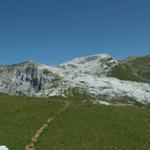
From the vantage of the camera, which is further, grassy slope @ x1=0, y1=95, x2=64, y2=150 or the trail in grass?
grassy slope @ x1=0, y1=95, x2=64, y2=150

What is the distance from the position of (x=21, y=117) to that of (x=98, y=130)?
14334 mm

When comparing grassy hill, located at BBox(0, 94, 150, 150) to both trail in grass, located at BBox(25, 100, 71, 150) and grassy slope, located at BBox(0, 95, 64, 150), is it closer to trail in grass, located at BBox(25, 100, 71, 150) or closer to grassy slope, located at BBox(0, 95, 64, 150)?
grassy slope, located at BBox(0, 95, 64, 150)

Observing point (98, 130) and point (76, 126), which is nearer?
point (98, 130)

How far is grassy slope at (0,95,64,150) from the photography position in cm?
5412

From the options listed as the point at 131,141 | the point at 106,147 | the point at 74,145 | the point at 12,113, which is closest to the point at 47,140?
the point at 74,145

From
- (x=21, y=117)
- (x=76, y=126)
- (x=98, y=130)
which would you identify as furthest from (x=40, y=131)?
(x=98, y=130)

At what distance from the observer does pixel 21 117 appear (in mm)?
66562

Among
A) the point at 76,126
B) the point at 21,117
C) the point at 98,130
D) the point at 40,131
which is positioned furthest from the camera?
the point at 21,117

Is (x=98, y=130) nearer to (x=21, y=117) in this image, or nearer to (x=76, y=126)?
(x=76, y=126)

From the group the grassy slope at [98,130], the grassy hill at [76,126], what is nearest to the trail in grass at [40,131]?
the grassy hill at [76,126]

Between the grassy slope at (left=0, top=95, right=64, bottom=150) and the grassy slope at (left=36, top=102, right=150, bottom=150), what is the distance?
8.72 feet

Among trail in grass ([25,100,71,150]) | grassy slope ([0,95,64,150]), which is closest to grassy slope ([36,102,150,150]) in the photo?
trail in grass ([25,100,71,150])

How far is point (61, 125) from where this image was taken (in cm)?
6278

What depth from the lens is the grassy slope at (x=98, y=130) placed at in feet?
176
